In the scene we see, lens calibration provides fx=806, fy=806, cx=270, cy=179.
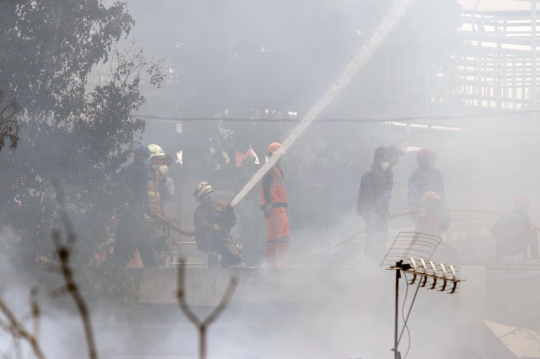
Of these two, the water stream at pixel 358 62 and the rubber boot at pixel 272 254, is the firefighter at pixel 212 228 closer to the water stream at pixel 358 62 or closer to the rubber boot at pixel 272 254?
the rubber boot at pixel 272 254

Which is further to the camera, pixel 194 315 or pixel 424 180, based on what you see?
pixel 424 180

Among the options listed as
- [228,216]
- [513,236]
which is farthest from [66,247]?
[513,236]

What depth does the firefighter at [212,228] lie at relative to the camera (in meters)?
12.5

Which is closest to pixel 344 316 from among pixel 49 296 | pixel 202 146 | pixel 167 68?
pixel 49 296

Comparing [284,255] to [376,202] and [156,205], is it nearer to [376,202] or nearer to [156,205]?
[376,202]

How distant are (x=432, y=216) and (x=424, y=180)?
66 centimetres

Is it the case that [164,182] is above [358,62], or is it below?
below

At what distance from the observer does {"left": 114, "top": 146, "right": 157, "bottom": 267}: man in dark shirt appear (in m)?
11.3

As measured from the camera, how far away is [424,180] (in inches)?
521

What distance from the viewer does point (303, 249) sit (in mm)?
17922

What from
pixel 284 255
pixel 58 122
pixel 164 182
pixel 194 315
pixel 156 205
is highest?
pixel 58 122

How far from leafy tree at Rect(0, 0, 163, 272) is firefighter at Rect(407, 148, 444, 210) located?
15.5 ft

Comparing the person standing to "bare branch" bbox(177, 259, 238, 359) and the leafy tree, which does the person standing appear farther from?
the leafy tree

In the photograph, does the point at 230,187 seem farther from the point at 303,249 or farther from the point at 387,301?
the point at 387,301
